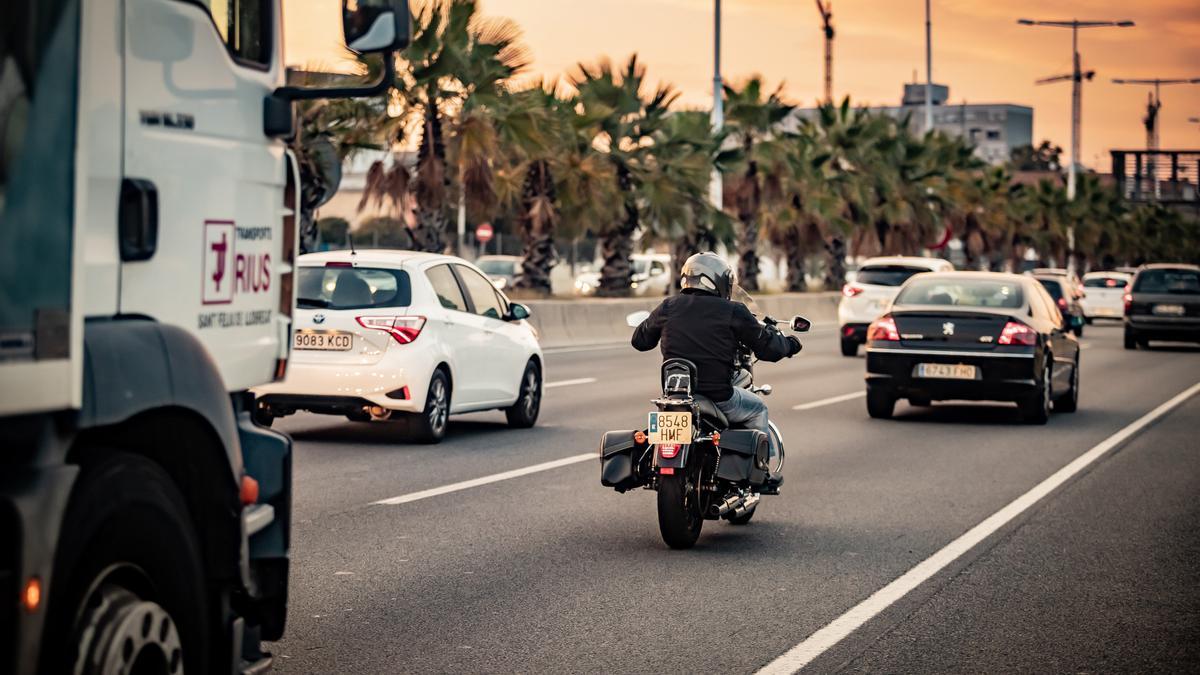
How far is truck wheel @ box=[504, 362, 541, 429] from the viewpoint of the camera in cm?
1628

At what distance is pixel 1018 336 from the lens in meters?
17.4

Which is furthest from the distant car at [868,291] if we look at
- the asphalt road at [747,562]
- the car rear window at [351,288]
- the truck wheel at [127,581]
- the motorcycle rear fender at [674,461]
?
the truck wheel at [127,581]

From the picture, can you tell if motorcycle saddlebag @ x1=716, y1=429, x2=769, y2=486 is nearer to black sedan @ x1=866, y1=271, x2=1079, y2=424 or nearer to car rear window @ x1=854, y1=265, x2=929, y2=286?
black sedan @ x1=866, y1=271, x2=1079, y2=424

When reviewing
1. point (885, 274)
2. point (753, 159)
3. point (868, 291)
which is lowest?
point (868, 291)

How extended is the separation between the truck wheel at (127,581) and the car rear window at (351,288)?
9.54 metres

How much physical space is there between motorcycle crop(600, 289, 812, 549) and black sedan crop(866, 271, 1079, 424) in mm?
7929

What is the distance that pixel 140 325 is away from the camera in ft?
15.4

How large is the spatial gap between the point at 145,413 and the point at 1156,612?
511 centimetres

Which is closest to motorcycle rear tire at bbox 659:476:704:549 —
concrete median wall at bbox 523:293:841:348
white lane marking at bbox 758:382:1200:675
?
white lane marking at bbox 758:382:1200:675

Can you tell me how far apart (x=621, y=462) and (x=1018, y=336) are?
8.87 metres

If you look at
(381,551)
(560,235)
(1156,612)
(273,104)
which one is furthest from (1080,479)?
(560,235)

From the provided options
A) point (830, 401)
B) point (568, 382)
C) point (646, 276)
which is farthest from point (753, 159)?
point (830, 401)

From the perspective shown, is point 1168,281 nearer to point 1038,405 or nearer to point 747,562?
point 1038,405

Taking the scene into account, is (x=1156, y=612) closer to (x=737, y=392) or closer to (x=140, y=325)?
(x=737, y=392)
